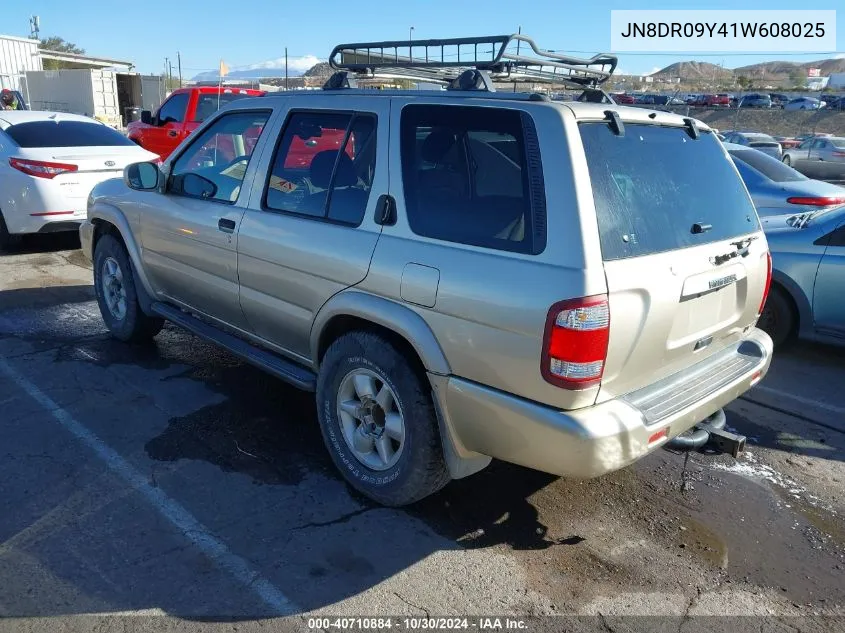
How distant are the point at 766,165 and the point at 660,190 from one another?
749 cm

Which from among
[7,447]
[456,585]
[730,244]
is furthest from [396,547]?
[7,447]

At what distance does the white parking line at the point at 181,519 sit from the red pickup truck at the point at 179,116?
941 centimetres

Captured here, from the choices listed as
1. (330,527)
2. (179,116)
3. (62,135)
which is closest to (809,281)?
(330,527)

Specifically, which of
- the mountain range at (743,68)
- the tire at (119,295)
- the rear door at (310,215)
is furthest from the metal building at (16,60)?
the mountain range at (743,68)

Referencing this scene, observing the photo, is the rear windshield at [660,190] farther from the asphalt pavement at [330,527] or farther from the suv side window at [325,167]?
the asphalt pavement at [330,527]

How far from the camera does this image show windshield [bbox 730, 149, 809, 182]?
9.28 metres

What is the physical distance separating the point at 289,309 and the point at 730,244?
2270 mm

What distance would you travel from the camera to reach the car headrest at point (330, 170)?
140 inches

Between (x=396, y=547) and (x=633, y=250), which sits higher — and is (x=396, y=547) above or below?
below

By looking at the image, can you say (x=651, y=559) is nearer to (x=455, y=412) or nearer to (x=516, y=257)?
(x=455, y=412)

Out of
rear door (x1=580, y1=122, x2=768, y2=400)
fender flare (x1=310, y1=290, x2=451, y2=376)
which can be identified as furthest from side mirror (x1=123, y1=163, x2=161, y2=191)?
rear door (x1=580, y1=122, x2=768, y2=400)

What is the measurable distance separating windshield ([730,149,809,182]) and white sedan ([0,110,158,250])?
7.87 m

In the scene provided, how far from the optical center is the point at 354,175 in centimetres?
353

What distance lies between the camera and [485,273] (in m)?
2.81
